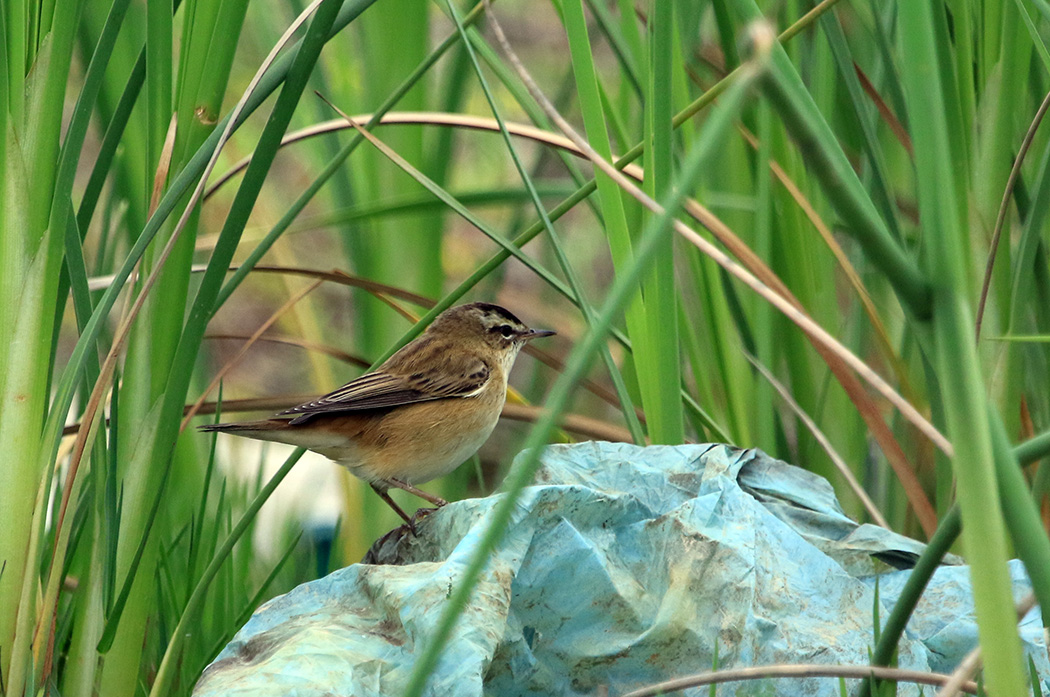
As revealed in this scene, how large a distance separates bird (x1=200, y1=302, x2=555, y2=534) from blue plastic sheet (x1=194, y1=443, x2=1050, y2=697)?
0.96m

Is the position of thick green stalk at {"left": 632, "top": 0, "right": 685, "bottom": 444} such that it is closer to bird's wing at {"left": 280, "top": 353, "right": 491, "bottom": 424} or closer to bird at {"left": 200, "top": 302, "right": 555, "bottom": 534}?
bird at {"left": 200, "top": 302, "right": 555, "bottom": 534}

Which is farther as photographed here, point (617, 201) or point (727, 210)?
point (727, 210)

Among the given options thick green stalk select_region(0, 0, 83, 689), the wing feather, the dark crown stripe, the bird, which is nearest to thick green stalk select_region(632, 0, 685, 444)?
the bird

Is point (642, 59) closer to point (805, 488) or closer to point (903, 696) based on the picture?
point (805, 488)

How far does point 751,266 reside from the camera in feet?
9.02

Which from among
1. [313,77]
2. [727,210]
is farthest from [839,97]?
[313,77]

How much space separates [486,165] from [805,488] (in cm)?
479

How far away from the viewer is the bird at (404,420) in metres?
3.25

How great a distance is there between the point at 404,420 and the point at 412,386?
0.16 m

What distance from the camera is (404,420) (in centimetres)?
341

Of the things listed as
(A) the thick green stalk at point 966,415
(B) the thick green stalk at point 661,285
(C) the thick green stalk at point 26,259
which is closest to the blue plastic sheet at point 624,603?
(B) the thick green stalk at point 661,285

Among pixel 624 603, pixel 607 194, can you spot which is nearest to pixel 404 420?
pixel 607 194

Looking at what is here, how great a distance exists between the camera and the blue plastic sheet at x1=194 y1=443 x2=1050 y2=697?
1861 mm

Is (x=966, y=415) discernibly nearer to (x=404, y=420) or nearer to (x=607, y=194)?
(x=607, y=194)
